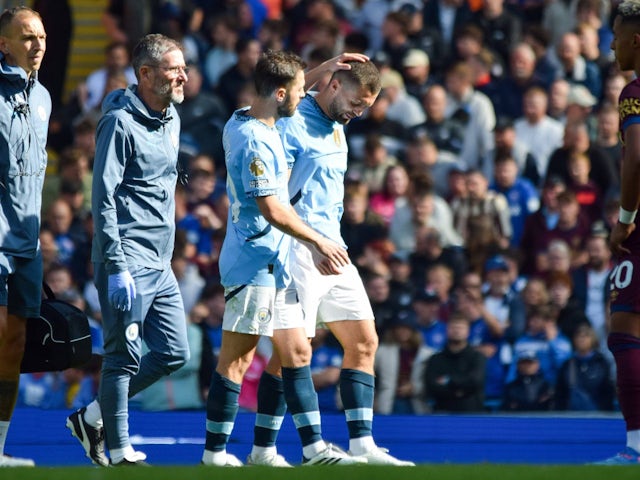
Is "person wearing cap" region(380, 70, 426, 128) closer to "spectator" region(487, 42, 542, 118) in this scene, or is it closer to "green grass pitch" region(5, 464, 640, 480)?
"spectator" region(487, 42, 542, 118)

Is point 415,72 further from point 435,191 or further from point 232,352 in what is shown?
point 232,352

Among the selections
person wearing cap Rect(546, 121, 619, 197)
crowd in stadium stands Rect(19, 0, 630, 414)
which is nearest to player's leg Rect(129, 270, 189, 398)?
crowd in stadium stands Rect(19, 0, 630, 414)

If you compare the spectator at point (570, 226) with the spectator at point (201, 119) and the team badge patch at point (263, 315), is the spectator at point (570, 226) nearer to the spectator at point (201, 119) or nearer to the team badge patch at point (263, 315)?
the spectator at point (201, 119)

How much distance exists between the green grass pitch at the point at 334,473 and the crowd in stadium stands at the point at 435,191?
4.95m

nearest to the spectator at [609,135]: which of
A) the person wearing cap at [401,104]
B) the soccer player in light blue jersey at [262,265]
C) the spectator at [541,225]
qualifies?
the spectator at [541,225]

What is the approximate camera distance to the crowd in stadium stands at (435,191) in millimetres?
10922

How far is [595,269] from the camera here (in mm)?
11516

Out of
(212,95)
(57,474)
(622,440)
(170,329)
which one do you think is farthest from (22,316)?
(212,95)

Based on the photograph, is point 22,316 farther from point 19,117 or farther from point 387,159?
point 387,159

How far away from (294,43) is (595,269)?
3726mm

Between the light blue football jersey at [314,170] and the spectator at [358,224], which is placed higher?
the light blue football jersey at [314,170]

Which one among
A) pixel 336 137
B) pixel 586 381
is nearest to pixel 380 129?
pixel 586 381

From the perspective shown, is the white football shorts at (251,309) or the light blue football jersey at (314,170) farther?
the light blue football jersey at (314,170)

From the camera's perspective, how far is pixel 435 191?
484 inches
